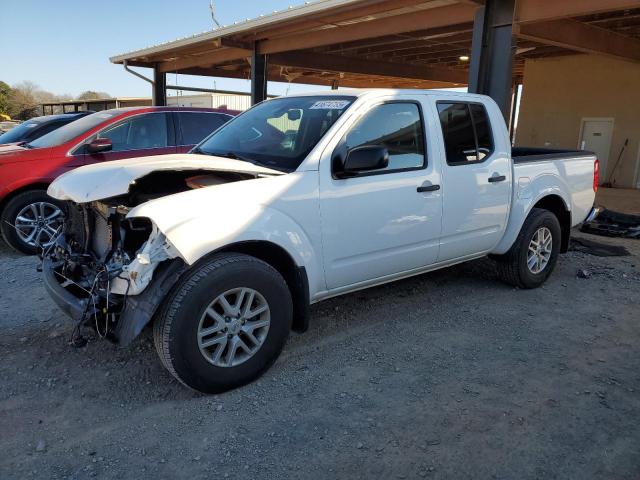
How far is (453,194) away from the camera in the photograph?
4.34 metres

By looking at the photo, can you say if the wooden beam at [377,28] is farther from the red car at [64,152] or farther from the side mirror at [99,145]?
the side mirror at [99,145]

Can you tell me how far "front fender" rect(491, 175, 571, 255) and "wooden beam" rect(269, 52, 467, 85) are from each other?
1063cm

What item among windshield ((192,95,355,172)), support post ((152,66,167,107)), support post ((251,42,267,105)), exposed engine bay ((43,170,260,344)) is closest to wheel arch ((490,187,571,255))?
windshield ((192,95,355,172))

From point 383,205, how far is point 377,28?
303 inches

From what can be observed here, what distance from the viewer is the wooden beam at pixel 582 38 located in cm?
937

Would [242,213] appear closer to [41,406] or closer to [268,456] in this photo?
[268,456]

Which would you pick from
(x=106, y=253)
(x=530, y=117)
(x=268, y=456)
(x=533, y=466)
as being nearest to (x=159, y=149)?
(x=106, y=253)

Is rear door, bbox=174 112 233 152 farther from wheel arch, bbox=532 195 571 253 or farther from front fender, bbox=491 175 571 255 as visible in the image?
wheel arch, bbox=532 195 571 253

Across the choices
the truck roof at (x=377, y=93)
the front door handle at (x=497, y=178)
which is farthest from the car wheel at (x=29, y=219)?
the front door handle at (x=497, y=178)

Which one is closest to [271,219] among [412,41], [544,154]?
[544,154]

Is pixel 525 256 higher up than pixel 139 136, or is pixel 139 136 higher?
pixel 139 136

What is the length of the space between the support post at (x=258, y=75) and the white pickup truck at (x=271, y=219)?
9247mm

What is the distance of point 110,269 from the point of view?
3092 mm

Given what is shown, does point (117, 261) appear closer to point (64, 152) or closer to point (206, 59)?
point (64, 152)
